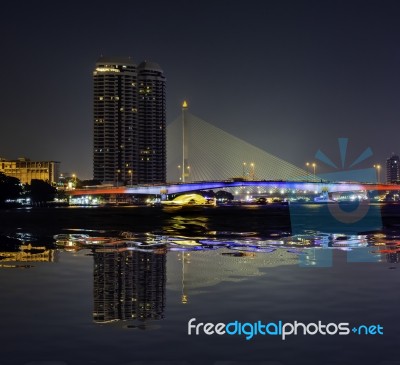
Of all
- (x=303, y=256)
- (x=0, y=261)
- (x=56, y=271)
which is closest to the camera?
(x=56, y=271)

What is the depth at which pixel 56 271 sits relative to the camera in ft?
55.2

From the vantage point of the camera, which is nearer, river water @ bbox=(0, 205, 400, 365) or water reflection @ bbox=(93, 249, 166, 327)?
river water @ bbox=(0, 205, 400, 365)

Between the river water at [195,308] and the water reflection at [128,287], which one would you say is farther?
the water reflection at [128,287]

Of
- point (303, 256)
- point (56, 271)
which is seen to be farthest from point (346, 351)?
point (303, 256)

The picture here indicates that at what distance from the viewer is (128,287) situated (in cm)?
1348

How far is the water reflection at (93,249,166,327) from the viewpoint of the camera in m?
10.5

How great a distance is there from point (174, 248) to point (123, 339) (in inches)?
624

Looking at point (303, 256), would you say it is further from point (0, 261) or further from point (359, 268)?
point (0, 261)

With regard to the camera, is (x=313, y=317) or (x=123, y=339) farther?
(x=313, y=317)

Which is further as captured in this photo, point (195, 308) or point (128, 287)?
point (128, 287)

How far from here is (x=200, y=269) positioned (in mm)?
17094

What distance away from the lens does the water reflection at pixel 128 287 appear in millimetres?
10539

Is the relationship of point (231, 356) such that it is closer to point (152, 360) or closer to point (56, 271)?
point (152, 360)

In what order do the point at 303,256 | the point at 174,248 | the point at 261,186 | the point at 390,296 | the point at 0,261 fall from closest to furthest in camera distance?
the point at 390,296
the point at 0,261
the point at 303,256
the point at 174,248
the point at 261,186
